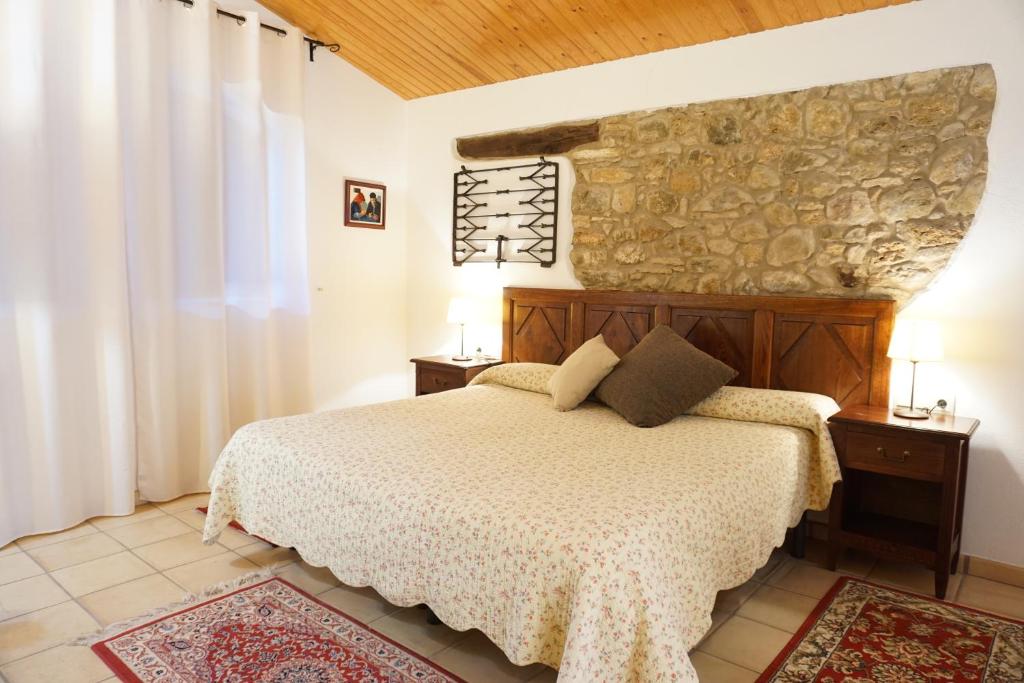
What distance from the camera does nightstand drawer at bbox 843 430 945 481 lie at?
107 inches

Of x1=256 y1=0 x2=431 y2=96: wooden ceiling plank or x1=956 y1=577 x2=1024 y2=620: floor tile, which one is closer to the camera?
x1=956 y1=577 x2=1024 y2=620: floor tile

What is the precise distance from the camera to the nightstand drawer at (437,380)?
432 centimetres

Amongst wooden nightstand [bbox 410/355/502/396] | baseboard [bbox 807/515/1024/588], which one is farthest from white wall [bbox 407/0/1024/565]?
wooden nightstand [bbox 410/355/502/396]

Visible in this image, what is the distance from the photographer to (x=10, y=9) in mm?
3049

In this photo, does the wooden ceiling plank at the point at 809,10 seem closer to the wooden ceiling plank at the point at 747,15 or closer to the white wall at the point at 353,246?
the wooden ceiling plank at the point at 747,15

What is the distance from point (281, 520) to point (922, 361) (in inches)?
110

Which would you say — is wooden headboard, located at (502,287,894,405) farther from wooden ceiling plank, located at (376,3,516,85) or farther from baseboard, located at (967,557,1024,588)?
wooden ceiling plank, located at (376,3,516,85)

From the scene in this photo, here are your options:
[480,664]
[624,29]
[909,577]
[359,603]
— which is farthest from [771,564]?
[624,29]

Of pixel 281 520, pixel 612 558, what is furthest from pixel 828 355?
pixel 281 520

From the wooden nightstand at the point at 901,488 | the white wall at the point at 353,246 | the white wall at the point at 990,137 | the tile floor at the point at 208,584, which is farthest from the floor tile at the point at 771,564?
the white wall at the point at 353,246

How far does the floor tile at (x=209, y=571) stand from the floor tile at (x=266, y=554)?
0.04m

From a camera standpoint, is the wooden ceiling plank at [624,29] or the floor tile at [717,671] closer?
the floor tile at [717,671]

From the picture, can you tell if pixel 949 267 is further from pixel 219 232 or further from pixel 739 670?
pixel 219 232

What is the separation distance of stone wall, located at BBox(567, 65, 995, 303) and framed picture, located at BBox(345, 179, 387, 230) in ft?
5.19
